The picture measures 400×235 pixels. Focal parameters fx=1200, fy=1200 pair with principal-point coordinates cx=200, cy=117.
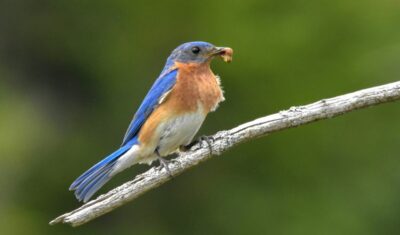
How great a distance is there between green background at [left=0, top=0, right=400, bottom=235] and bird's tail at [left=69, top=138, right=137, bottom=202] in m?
3.46

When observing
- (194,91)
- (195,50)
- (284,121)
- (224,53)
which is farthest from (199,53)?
(284,121)

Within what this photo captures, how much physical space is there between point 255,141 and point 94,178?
4.22 meters

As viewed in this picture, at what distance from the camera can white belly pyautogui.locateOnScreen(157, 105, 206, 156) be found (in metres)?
7.83

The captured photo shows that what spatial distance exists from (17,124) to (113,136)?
4.16 ft

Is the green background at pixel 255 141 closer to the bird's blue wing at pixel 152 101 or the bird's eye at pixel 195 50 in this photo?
the bird's eye at pixel 195 50

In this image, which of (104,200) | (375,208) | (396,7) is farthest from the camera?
(396,7)

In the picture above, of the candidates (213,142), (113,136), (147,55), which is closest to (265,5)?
(147,55)

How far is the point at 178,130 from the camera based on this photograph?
7824mm

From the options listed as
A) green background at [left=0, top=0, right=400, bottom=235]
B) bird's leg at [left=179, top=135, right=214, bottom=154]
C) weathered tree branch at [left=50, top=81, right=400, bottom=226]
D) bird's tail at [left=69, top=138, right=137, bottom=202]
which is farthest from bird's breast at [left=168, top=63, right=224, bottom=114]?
green background at [left=0, top=0, right=400, bottom=235]

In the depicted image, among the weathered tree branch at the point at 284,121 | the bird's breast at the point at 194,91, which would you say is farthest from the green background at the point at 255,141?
the weathered tree branch at the point at 284,121

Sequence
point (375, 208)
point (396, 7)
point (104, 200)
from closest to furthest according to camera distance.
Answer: point (104, 200), point (375, 208), point (396, 7)

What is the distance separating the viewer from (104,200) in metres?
6.85

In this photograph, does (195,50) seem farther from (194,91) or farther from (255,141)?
(255,141)

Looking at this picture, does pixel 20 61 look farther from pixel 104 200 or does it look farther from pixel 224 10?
pixel 104 200
